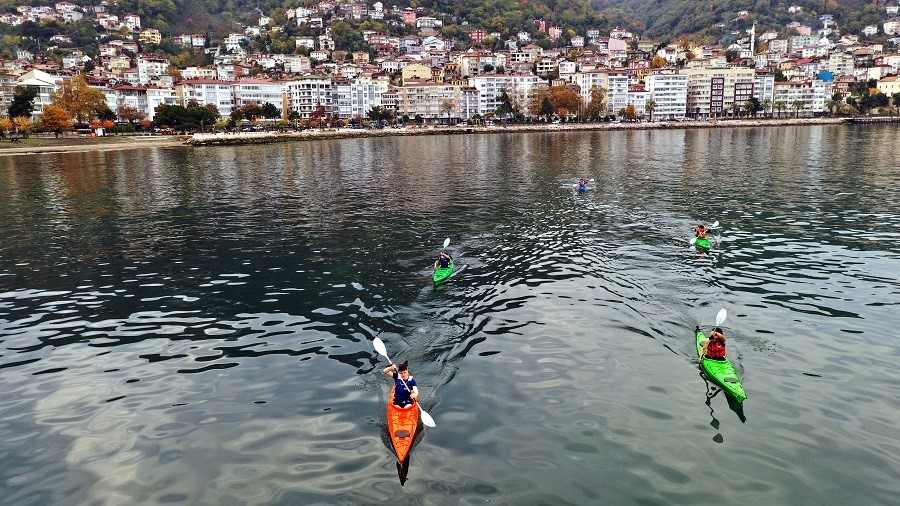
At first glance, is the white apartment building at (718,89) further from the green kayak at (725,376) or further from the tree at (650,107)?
the green kayak at (725,376)

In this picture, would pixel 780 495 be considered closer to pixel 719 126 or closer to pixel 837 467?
pixel 837 467

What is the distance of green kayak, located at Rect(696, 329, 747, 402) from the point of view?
42.1 feet

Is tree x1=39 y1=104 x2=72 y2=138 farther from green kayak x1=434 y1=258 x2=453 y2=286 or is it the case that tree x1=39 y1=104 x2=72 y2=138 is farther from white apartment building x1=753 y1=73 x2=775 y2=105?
white apartment building x1=753 y1=73 x2=775 y2=105

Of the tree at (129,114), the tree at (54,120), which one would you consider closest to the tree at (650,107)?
the tree at (129,114)

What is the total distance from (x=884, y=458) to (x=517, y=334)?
27.7 feet

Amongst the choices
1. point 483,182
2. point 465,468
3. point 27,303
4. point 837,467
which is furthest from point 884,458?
point 483,182

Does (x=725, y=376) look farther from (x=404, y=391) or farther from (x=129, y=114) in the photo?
(x=129, y=114)

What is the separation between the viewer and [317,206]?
3900 centimetres

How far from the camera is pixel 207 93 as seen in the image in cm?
15688

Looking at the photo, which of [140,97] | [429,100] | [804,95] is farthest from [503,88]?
[140,97]

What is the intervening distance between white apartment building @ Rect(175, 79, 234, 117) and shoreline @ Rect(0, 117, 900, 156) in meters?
39.7

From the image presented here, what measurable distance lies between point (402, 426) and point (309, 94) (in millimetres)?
165133

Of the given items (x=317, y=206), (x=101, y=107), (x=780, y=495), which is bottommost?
(x=780, y=495)

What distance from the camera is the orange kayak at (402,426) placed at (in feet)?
36.3
